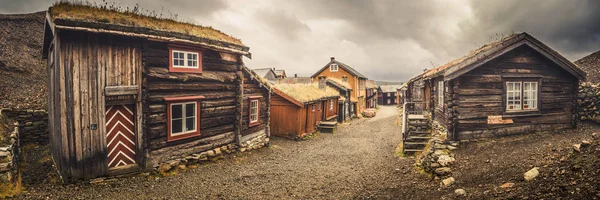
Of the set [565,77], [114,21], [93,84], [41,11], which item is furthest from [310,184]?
[41,11]

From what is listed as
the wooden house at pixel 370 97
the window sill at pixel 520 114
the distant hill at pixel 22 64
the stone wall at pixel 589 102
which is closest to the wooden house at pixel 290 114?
the window sill at pixel 520 114

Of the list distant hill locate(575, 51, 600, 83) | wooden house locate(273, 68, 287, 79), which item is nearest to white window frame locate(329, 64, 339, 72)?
wooden house locate(273, 68, 287, 79)

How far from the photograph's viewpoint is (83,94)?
26.3 feet

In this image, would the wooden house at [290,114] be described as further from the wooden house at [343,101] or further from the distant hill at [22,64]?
the distant hill at [22,64]

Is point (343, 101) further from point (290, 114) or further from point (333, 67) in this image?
point (333, 67)

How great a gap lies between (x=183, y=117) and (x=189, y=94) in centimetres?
92

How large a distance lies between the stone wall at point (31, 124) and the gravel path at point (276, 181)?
762cm

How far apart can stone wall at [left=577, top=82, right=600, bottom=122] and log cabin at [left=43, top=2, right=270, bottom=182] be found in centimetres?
1721

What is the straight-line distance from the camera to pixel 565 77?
12109mm

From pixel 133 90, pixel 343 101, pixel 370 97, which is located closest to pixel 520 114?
pixel 133 90

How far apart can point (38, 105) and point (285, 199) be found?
15.5 m

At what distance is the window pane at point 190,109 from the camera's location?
1057 centimetres

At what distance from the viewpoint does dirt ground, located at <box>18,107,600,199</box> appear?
23.2 ft

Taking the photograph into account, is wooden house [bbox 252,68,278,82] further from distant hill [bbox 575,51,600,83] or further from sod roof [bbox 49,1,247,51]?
distant hill [bbox 575,51,600,83]
